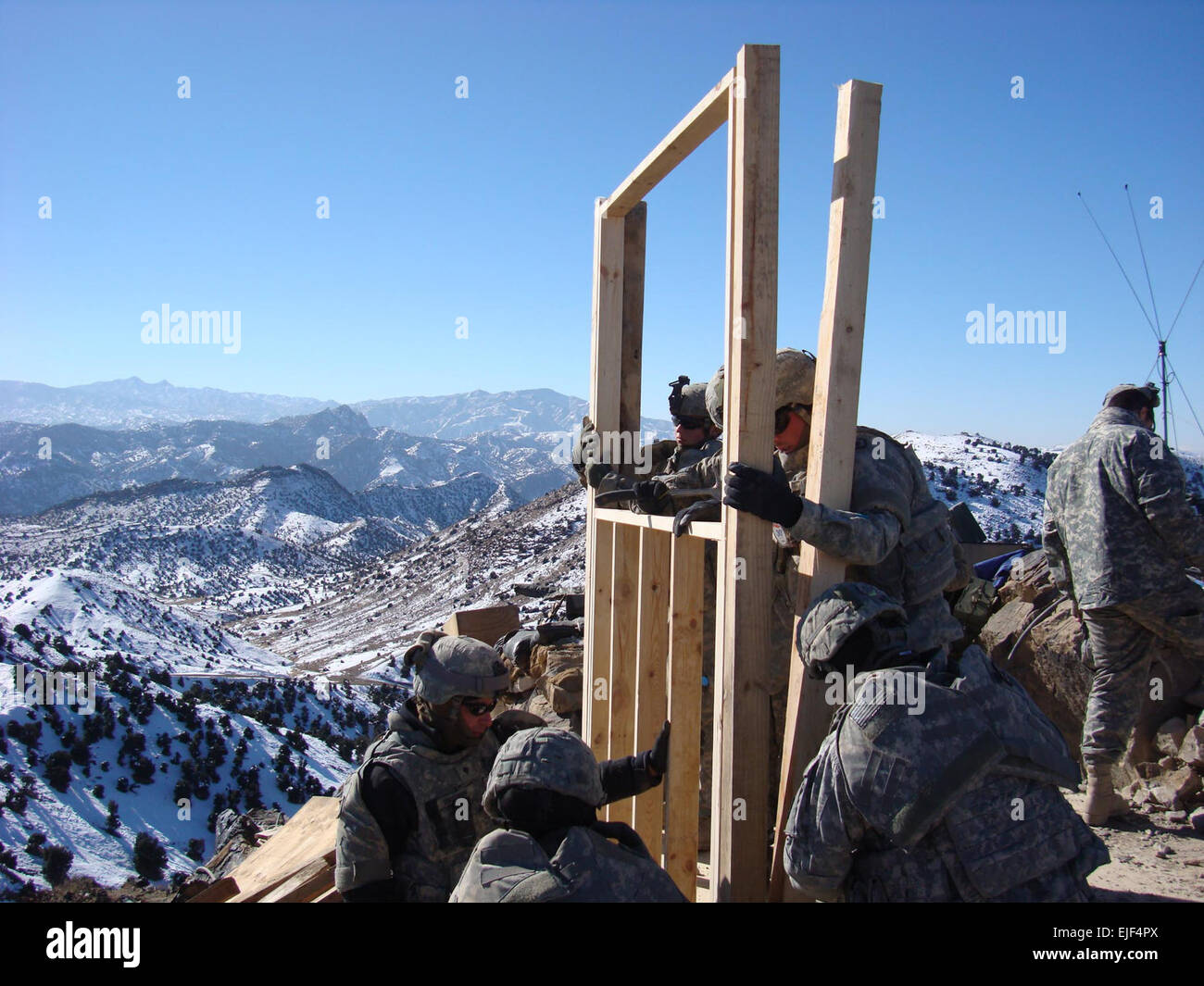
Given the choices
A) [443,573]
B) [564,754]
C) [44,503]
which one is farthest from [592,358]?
[44,503]

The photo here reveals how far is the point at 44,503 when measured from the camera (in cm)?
18800

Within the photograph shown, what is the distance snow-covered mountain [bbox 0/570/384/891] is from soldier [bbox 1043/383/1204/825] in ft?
39.6

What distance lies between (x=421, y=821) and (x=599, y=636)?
1499 mm

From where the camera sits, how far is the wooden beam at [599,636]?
4.38m

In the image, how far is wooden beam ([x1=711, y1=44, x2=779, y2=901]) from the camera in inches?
110

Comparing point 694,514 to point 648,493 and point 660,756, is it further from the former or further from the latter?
point 660,756

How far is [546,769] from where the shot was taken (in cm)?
248

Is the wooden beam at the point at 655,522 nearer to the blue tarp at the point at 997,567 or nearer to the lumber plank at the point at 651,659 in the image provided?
the lumber plank at the point at 651,659

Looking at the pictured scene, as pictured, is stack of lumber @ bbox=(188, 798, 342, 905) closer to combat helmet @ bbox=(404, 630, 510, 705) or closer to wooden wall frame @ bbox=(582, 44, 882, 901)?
combat helmet @ bbox=(404, 630, 510, 705)

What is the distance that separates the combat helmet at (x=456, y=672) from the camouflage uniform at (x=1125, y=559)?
3.03 metres

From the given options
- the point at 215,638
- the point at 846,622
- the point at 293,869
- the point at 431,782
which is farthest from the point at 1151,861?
the point at 215,638

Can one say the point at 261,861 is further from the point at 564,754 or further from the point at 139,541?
the point at 139,541

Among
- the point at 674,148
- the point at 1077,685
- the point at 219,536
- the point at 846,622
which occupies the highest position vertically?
the point at 674,148

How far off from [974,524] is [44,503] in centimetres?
22134
